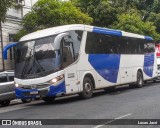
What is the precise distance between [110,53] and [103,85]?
1.96 m

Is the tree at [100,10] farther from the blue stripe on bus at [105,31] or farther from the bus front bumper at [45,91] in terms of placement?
the bus front bumper at [45,91]

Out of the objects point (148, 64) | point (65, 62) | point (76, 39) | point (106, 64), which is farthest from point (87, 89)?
point (148, 64)

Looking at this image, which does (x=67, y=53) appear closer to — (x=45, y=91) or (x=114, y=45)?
(x=45, y=91)

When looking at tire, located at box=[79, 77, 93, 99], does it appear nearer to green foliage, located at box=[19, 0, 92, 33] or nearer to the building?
green foliage, located at box=[19, 0, 92, 33]

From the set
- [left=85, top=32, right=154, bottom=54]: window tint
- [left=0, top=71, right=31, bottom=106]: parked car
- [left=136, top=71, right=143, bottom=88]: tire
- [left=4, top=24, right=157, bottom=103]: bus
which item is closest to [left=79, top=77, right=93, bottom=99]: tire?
[left=4, top=24, right=157, bottom=103]: bus

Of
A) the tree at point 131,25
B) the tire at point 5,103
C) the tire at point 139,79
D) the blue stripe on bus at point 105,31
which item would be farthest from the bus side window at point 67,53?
the tree at point 131,25

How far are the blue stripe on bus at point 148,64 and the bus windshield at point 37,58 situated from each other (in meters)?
10.9

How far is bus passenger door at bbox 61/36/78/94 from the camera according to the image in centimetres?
1696

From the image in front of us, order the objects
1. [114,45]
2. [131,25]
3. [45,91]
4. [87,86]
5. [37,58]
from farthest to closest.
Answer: [131,25] < [114,45] < [87,86] < [37,58] < [45,91]

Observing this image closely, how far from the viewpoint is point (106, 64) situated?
20.7m

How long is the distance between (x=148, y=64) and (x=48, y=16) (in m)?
7.42

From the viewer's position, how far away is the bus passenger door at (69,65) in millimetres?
16962

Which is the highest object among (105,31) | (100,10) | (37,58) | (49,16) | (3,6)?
(100,10)

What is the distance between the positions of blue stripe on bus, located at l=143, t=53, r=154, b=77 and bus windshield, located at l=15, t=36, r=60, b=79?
35.7ft
